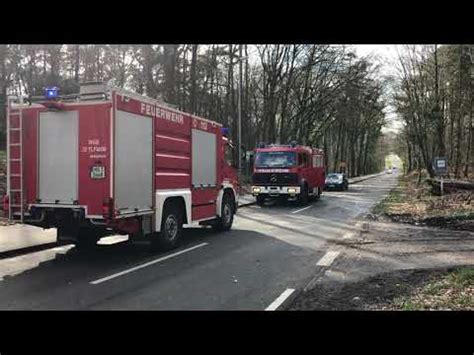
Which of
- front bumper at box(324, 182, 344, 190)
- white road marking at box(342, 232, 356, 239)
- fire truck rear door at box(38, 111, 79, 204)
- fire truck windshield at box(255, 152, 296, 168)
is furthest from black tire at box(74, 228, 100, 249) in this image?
front bumper at box(324, 182, 344, 190)

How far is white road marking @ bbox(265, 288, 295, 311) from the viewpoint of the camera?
21.3ft

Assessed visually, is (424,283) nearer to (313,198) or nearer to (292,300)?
(292,300)

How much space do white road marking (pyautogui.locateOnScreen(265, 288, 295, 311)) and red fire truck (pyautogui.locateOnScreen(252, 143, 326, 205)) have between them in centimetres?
1670

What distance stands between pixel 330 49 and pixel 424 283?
3309cm

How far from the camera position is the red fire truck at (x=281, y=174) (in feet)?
79.0

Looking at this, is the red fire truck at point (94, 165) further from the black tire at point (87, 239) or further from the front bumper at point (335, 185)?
the front bumper at point (335, 185)

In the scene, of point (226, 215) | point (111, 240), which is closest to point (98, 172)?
point (111, 240)

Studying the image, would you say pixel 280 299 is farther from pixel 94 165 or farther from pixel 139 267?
pixel 94 165

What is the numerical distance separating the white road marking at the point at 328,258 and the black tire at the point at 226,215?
13.7 ft

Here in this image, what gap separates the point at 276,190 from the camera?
2423 centimetres

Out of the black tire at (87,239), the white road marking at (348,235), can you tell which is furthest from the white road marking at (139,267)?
the white road marking at (348,235)

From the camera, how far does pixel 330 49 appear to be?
38.5m
